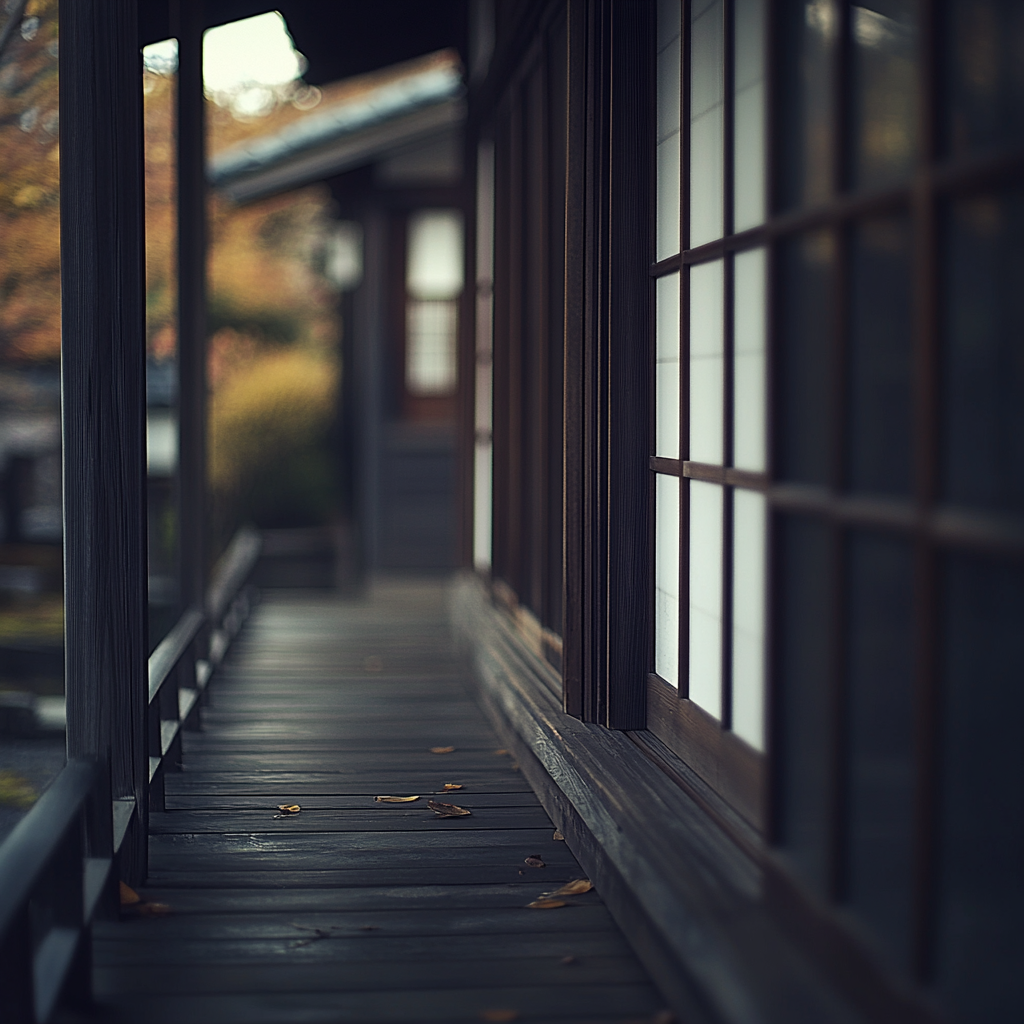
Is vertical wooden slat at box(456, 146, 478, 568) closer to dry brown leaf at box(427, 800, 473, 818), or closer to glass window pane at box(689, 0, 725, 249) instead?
dry brown leaf at box(427, 800, 473, 818)

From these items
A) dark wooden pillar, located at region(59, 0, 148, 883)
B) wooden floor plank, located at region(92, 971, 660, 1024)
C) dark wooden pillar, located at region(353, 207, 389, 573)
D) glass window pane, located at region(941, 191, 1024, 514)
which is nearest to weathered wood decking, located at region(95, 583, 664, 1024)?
wooden floor plank, located at region(92, 971, 660, 1024)

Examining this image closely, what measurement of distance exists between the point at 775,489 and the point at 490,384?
11.7ft

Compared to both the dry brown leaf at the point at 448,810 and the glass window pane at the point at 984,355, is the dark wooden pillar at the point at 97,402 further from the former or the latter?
the glass window pane at the point at 984,355

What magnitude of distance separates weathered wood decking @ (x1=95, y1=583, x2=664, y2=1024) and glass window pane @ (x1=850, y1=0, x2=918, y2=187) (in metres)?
1.35

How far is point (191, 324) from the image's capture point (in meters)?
4.97

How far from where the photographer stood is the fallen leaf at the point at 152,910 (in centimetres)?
251

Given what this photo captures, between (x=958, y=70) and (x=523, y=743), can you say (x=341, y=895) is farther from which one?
(x=958, y=70)

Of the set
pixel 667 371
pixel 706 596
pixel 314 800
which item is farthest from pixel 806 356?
pixel 314 800

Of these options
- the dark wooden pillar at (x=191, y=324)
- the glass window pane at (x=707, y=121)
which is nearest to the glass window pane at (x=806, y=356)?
the glass window pane at (x=707, y=121)

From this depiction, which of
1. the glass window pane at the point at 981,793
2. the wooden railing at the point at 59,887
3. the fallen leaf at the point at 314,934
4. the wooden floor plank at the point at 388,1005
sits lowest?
the wooden floor plank at the point at 388,1005

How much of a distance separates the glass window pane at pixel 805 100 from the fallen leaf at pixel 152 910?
1.73 meters

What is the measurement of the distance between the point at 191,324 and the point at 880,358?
3754 mm

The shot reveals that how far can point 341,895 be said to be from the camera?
2617 millimetres

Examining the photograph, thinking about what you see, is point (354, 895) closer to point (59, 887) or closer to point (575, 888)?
point (575, 888)
